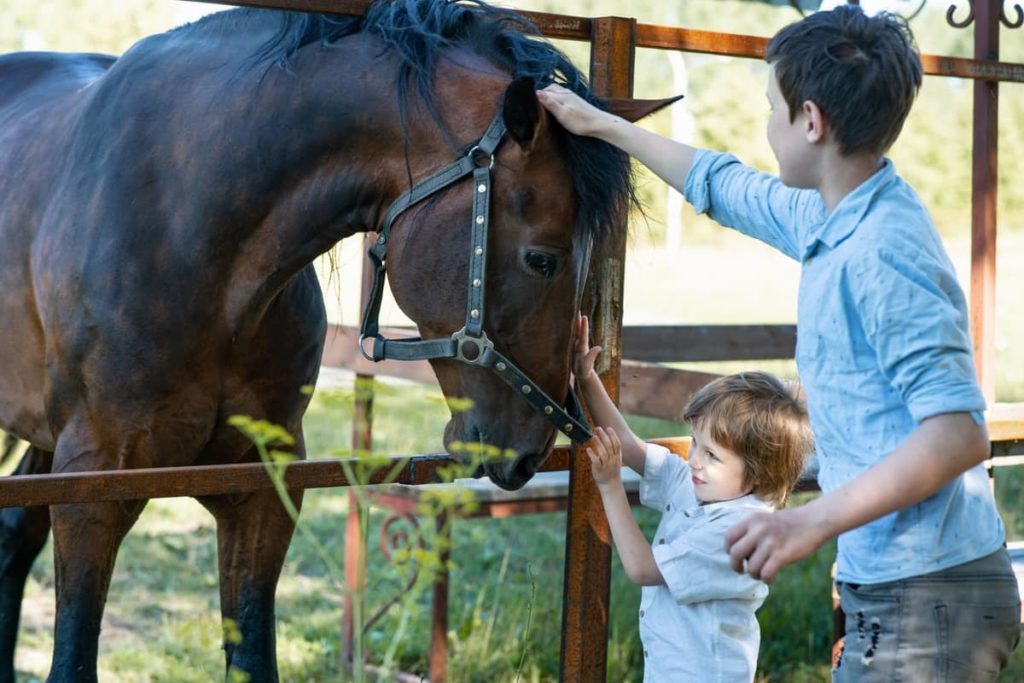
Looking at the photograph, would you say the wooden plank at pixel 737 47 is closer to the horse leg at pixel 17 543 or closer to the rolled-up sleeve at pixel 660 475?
the rolled-up sleeve at pixel 660 475

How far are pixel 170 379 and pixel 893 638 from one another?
4.89 feet

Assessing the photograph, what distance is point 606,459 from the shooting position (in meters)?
1.99

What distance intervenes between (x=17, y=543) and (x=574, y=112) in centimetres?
256

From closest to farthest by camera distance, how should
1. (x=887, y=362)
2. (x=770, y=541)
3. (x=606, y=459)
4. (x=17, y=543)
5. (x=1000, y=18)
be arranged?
(x=770, y=541) → (x=887, y=362) → (x=606, y=459) → (x=1000, y=18) → (x=17, y=543)

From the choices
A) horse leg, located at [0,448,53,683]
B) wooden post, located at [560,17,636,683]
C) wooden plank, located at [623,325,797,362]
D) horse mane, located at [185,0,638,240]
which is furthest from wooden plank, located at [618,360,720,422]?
horse leg, located at [0,448,53,683]

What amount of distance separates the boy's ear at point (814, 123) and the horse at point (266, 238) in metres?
0.56

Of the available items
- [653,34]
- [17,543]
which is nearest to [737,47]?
[653,34]

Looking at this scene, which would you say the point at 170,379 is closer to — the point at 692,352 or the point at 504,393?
the point at 504,393

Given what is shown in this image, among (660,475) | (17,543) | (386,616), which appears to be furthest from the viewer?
(386,616)

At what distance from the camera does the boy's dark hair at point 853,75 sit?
4.80ft

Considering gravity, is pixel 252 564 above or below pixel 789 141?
below

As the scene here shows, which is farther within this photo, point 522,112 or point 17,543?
point 17,543

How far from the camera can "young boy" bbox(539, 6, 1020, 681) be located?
141 cm

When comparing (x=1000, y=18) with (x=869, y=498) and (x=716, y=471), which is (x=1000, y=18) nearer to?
(x=716, y=471)
